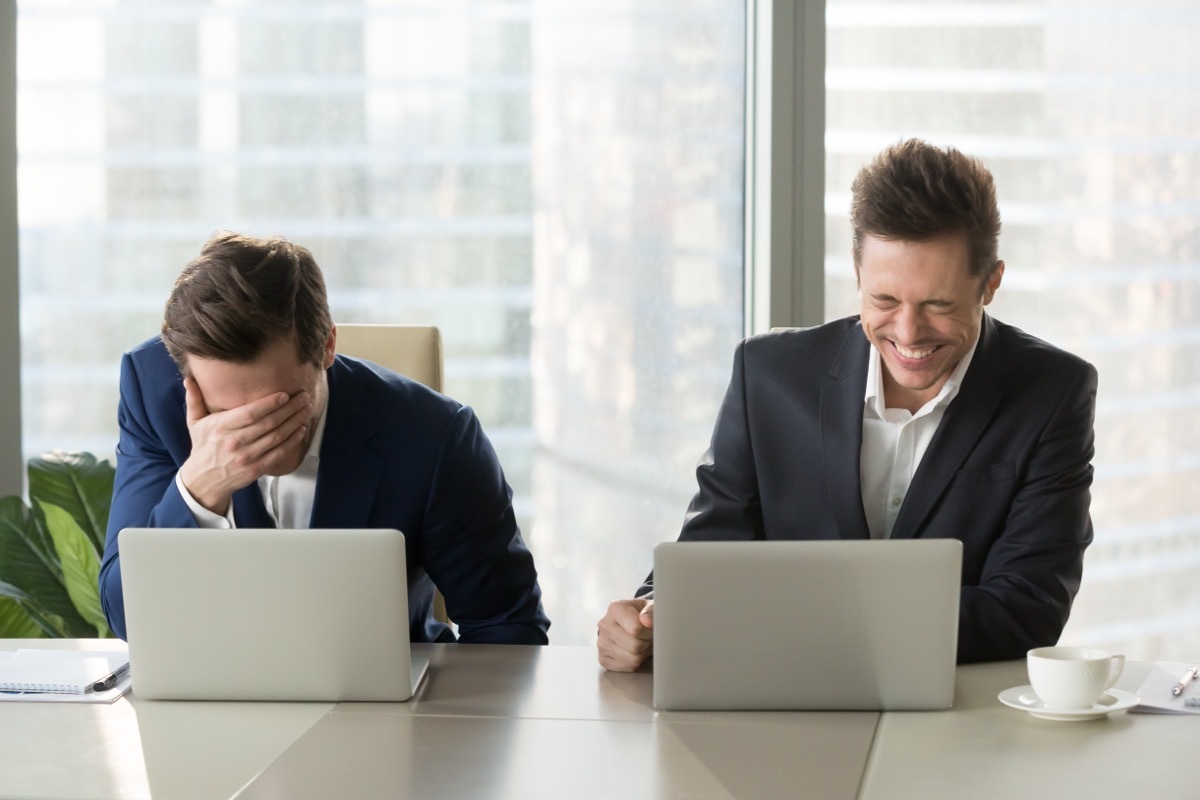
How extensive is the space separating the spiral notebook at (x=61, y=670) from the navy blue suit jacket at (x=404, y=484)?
0.77 ft

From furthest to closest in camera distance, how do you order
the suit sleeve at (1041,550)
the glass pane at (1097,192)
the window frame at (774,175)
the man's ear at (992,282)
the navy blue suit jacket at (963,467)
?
the glass pane at (1097,192) < the window frame at (774,175) < the man's ear at (992,282) < the navy blue suit jacket at (963,467) < the suit sleeve at (1041,550)

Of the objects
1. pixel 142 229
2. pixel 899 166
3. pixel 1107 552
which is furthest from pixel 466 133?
pixel 1107 552

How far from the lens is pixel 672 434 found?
3520 millimetres

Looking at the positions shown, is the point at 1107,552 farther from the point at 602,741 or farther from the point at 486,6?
the point at 602,741

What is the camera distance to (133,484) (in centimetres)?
218

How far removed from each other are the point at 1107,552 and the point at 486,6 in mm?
2104

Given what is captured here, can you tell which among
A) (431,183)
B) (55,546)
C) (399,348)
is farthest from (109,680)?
(431,183)

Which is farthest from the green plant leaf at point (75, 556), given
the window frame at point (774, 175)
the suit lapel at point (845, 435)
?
the suit lapel at point (845, 435)

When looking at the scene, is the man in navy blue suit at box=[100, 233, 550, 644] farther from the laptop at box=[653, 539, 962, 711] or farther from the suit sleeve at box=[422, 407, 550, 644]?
the laptop at box=[653, 539, 962, 711]

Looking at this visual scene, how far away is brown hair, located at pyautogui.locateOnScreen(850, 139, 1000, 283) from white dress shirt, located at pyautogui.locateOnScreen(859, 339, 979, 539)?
202mm

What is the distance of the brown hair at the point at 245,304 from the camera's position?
192 cm

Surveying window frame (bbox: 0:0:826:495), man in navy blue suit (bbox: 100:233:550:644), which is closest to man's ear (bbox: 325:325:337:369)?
man in navy blue suit (bbox: 100:233:550:644)

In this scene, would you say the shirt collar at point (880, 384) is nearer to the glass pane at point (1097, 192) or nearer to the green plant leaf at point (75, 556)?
the glass pane at point (1097, 192)

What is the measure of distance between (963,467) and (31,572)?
79.6 inches
